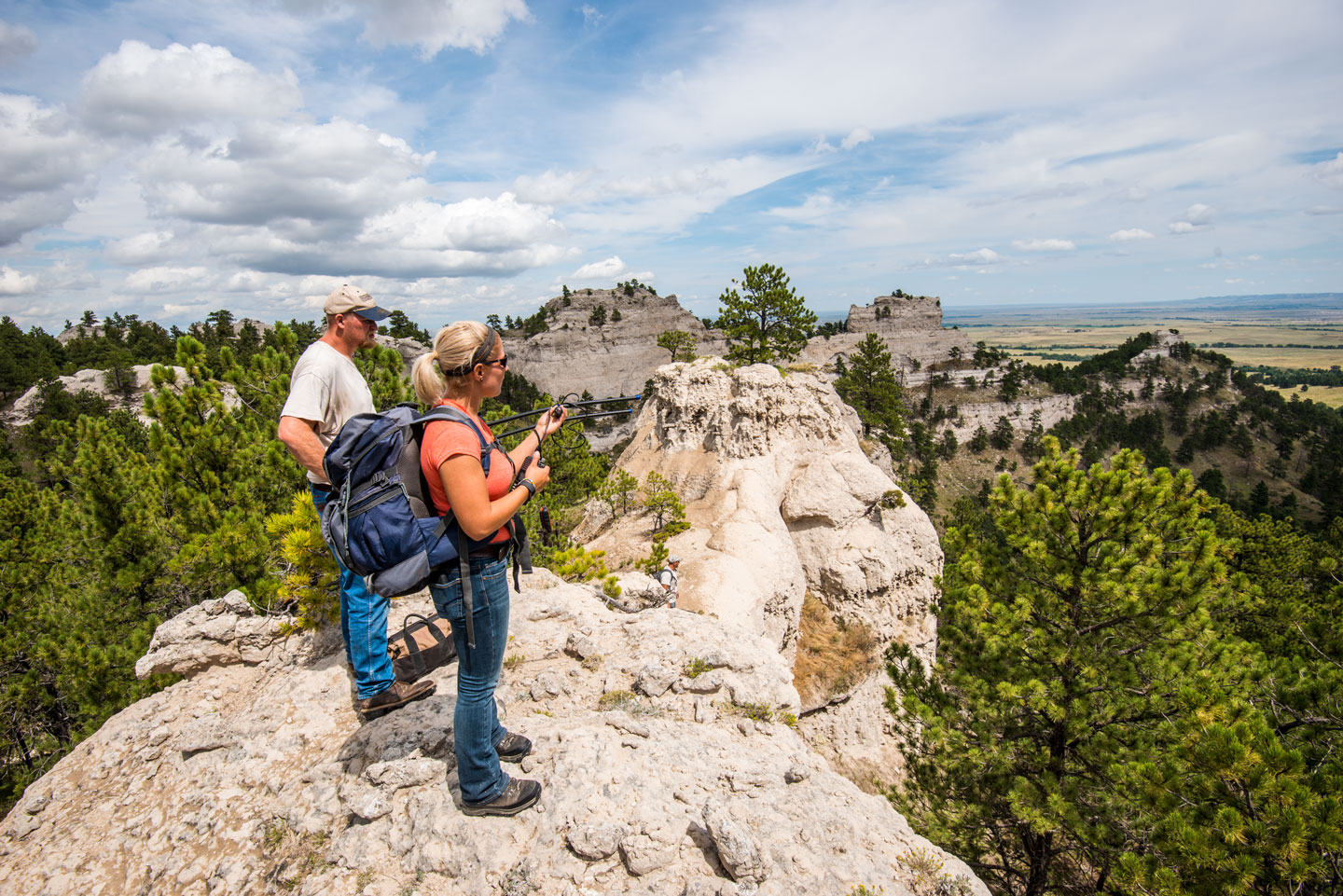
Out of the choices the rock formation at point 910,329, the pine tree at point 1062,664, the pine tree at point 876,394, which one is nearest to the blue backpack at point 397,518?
the pine tree at point 1062,664

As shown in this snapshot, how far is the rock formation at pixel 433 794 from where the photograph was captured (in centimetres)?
326

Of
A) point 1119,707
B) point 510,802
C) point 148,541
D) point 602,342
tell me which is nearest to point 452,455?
point 510,802

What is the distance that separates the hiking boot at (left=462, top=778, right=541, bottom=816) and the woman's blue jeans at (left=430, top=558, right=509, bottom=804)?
0.26 meters

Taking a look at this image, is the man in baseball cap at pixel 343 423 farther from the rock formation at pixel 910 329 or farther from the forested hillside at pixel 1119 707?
the rock formation at pixel 910 329

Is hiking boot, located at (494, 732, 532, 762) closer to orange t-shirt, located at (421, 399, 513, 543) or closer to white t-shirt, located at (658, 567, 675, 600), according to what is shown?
orange t-shirt, located at (421, 399, 513, 543)

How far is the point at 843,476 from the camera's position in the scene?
17.2m

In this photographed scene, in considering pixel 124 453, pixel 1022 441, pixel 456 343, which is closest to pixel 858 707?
pixel 456 343

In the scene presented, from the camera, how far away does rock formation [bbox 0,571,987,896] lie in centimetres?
326

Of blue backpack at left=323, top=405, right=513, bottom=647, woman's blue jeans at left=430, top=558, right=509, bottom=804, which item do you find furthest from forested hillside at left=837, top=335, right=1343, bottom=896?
blue backpack at left=323, top=405, right=513, bottom=647

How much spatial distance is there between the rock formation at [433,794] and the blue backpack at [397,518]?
4.90 feet

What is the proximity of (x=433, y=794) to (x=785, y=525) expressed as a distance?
46.2ft

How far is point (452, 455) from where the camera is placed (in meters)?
2.66

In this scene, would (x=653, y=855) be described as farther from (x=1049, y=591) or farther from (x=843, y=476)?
(x=843, y=476)

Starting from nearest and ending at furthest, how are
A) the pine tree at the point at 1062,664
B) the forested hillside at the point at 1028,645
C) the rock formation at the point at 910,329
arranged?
the forested hillside at the point at 1028,645
the pine tree at the point at 1062,664
the rock formation at the point at 910,329
